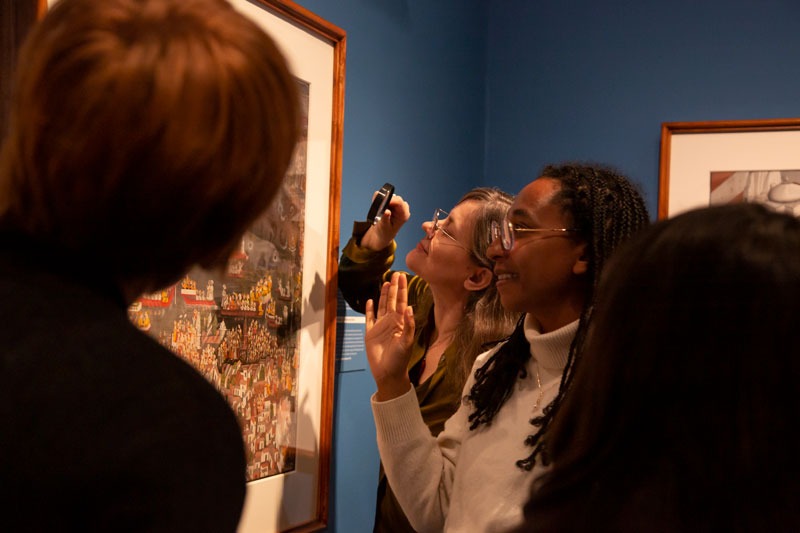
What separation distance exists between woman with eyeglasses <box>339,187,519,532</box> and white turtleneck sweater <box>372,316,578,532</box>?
21 cm

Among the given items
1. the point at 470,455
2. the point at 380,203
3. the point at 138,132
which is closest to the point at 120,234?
the point at 138,132

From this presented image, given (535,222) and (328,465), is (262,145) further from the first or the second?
(328,465)

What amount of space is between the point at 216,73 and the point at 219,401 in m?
0.23

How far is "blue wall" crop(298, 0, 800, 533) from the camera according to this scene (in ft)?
7.51

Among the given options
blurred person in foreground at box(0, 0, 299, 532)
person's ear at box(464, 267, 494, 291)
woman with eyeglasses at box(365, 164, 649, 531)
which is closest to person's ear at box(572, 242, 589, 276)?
woman with eyeglasses at box(365, 164, 649, 531)

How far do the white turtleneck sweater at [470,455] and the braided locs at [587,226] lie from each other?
2cm

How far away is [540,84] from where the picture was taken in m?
2.99

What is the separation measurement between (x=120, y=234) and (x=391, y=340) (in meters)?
1.16

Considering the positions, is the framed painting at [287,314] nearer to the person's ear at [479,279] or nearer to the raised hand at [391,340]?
the raised hand at [391,340]

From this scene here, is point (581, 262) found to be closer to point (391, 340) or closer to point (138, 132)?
point (391, 340)

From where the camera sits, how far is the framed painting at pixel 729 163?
8.73 feet

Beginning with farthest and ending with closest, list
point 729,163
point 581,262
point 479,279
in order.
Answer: point 729,163
point 479,279
point 581,262

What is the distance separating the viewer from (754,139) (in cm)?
270

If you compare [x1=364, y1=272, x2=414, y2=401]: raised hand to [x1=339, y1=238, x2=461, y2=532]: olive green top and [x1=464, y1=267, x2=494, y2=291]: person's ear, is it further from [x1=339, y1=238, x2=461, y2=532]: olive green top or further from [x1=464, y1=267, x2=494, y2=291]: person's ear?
[x1=464, y1=267, x2=494, y2=291]: person's ear
